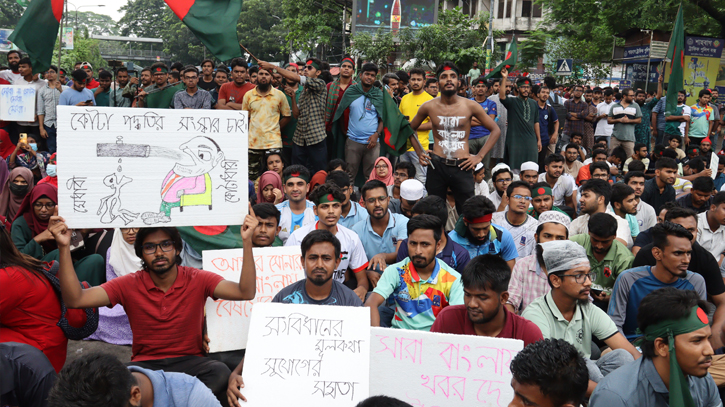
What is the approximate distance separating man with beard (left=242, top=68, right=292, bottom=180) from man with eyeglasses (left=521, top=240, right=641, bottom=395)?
18.9 feet

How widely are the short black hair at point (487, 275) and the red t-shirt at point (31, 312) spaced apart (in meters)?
2.44

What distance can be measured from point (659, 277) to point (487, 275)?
1838mm

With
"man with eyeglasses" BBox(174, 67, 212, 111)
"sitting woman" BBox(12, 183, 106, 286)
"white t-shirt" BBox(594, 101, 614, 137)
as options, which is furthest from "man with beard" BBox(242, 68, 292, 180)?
"white t-shirt" BBox(594, 101, 614, 137)

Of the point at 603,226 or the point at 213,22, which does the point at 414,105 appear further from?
the point at 213,22

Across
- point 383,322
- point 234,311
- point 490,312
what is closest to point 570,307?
point 490,312

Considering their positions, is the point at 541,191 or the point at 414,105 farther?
the point at 414,105

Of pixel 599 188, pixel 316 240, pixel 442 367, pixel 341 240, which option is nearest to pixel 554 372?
pixel 442 367

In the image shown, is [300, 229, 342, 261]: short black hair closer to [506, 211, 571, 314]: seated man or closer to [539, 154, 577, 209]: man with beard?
[506, 211, 571, 314]: seated man

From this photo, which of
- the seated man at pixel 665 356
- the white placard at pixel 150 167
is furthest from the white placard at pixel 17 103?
the seated man at pixel 665 356

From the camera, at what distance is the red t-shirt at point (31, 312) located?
367cm

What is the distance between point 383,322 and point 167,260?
1848 millimetres

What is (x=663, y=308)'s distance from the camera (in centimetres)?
294

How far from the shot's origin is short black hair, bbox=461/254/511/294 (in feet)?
11.8

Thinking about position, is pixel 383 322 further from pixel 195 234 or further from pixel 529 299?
pixel 195 234
